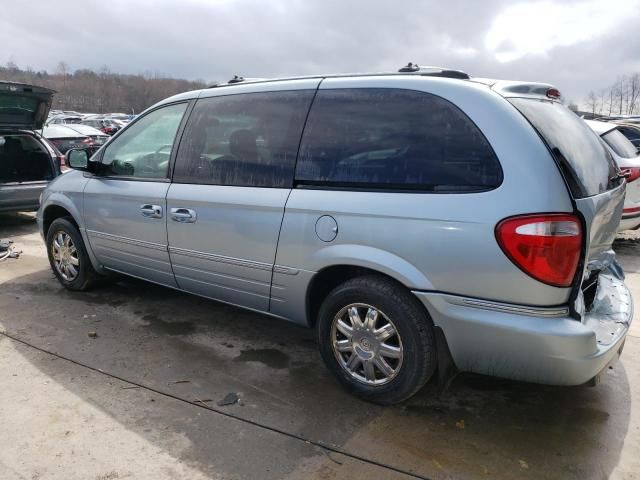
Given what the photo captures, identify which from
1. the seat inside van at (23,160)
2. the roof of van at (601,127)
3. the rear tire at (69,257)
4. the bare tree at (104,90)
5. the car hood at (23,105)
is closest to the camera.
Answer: the rear tire at (69,257)

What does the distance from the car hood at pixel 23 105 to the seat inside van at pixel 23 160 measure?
39 cm

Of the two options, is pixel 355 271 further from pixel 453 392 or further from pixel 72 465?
pixel 72 465

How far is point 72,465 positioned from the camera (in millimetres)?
2432

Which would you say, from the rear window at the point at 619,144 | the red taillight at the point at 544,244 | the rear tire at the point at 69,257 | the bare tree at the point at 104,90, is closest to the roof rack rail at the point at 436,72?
the red taillight at the point at 544,244

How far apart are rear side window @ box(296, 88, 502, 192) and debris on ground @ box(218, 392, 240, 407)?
134 centimetres

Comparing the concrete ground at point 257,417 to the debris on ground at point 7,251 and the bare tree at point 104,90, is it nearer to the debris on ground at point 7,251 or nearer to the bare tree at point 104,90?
the debris on ground at point 7,251

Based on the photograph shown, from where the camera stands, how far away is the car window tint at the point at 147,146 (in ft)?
12.6

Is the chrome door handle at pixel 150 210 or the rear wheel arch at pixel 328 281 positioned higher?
the chrome door handle at pixel 150 210

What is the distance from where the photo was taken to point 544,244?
2260mm

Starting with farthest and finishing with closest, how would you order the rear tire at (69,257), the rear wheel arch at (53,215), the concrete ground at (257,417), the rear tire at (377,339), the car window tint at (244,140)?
the rear wheel arch at (53,215) < the rear tire at (69,257) < the car window tint at (244,140) < the rear tire at (377,339) < the concrete ground at (257,417)

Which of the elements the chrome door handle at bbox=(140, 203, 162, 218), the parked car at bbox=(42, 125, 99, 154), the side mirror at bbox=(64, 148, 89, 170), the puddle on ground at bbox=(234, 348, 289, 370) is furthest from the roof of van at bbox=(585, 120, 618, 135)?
the parked car at bbox=(42, 125, 99, 154)

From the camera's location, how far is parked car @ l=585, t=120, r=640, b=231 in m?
5.91

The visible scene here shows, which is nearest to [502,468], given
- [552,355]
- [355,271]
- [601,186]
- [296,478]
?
[552,355]

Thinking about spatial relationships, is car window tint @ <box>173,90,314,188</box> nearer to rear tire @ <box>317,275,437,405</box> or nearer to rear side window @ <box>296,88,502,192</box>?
rear side window @ <box>296,88,502,192</box>
